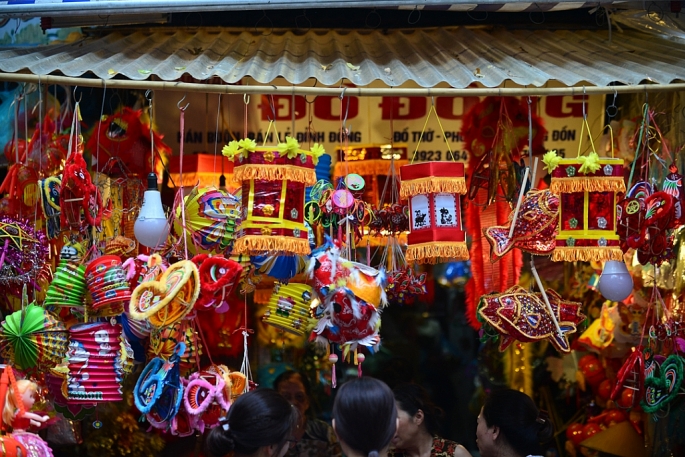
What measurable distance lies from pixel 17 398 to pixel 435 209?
184 centimetres

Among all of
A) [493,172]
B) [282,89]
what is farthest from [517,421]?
[282,89]

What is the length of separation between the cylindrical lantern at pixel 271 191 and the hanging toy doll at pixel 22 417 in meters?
0.97

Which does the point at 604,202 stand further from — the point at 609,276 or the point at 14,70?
the point at 14,70

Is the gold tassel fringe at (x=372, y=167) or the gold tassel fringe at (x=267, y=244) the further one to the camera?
the gold tassel fringe at (x=372, y=167)

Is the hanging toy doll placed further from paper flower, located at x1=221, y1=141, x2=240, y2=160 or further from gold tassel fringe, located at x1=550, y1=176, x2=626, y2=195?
gold tassel fringe, located at x1=550, y1=176, x2=626, y2=195

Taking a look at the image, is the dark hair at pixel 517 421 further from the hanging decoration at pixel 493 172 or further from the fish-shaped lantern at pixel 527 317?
the hanging decoration at pixel 493 172

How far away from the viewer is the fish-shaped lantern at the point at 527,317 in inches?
161

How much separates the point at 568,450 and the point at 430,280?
1338mm

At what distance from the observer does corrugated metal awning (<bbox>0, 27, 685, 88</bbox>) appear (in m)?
4.21

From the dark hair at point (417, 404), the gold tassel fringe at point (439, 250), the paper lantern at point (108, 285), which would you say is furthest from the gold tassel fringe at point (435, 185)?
the paper lantern at point (108, 285)

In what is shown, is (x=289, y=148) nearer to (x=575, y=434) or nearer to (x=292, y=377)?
(x=292, y=377)

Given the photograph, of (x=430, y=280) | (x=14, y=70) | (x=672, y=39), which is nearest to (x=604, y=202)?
(x=672, y=39)

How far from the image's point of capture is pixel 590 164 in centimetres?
383

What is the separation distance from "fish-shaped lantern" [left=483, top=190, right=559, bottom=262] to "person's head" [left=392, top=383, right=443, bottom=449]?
2.40 ft
